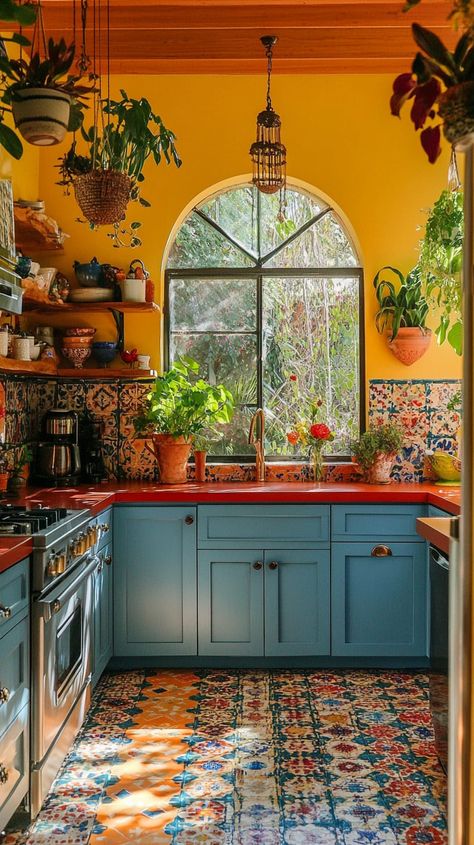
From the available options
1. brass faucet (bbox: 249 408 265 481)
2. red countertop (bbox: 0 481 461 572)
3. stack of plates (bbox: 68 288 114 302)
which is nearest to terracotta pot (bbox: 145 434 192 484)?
red countertop (bbox: 0 481 461 572)

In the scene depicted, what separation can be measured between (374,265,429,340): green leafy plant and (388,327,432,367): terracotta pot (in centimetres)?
2

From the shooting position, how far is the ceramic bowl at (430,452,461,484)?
15.3 feet

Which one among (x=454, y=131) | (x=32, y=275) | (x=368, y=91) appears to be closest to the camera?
(x=454, y=131)

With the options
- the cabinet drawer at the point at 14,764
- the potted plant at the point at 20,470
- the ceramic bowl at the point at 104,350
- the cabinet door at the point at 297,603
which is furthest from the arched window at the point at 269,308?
the cabinet drawer at the point at 14,764

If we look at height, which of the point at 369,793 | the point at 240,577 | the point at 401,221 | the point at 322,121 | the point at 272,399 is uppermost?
the point at 322,121

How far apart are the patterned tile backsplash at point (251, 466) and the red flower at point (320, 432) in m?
0.26

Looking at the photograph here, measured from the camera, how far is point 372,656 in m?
4.27

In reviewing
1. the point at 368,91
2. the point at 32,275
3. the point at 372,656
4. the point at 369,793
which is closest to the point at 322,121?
the point at 368,91

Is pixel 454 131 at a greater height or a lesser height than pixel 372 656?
greater

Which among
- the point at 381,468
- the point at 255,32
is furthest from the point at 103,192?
the point at 381,468

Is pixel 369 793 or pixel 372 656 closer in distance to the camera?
pixel 369 793

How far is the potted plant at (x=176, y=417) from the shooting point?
457 centimetres

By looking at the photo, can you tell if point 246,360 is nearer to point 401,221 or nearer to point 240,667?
point 401,221

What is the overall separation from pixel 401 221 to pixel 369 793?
3.17 m
